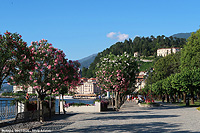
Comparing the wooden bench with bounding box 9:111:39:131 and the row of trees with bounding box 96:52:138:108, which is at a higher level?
the row of trees with bounding box 96:52:138:108

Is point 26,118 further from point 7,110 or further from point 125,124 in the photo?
point 125,124

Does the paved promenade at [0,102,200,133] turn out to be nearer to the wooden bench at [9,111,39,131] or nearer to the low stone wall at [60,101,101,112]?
the wooden bench at [9,111,39,131]

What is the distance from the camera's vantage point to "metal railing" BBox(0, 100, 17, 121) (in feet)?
63.4

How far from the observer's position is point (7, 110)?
20094 mm

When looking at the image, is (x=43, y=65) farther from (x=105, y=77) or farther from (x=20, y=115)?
(x=105, y=77)

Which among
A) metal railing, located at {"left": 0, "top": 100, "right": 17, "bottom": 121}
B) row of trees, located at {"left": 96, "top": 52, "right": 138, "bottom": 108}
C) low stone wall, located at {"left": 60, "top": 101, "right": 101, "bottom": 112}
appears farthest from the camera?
row of trees, located at {"left": 96, "top": 52, "right": 138, "bottom": 108}

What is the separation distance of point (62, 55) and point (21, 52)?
8139mm

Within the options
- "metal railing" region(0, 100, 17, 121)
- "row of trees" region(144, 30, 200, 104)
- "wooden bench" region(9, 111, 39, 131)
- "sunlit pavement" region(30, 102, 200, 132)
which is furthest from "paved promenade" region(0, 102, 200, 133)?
"row of trees" region(144, 30, 200, 104)

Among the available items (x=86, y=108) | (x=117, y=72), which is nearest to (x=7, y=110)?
(x=86, y=108)

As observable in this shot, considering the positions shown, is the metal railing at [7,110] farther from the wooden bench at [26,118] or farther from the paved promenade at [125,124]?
the paved promenade at [125,124]

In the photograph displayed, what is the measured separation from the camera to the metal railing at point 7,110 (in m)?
19.3

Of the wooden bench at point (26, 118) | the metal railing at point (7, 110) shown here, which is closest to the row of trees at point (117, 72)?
the metal railing at point (7, 110)

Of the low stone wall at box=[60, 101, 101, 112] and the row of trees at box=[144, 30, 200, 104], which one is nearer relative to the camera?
the low stone wall at box=[60, 101, 101, 112]

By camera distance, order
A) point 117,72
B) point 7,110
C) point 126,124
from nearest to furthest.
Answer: point 126,124
point 7,110
point 117,72
